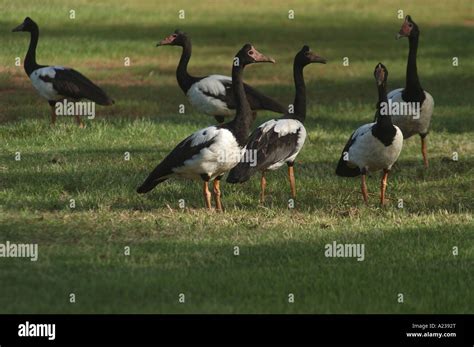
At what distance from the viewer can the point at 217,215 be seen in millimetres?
12836

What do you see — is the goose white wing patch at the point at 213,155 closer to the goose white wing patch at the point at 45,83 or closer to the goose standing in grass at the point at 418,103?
the goose standing in grass at the point at 418,103

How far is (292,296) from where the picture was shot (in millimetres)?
9781

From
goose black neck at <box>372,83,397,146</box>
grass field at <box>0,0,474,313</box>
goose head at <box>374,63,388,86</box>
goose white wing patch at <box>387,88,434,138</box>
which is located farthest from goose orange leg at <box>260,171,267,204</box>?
goose white wing patch at <box>387,88,434,138</box>

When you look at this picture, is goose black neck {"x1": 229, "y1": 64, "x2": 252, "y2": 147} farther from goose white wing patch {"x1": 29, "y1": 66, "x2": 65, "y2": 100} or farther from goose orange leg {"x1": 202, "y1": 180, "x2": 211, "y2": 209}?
goose white wing patch {"x1": 29, "y1": 66, "x2": 65, "y2": 100}

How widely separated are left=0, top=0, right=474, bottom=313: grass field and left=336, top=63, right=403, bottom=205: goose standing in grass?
0.42 metres

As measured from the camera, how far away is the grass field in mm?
9898

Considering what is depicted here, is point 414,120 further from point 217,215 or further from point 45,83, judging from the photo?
point 45,83

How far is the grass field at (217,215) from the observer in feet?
32.5

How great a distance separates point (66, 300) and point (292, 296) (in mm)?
1758

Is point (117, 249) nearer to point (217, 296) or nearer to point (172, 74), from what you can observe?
point (217, 296)

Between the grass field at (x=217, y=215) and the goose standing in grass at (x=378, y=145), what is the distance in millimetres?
423

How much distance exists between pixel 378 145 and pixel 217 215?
2071 millimetres
